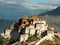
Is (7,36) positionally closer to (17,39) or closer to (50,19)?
(17,39)

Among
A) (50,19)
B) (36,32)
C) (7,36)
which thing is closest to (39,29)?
(36,32)

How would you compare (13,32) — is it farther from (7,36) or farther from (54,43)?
(54,43)

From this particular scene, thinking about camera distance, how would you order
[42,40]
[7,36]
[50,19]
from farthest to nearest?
1. [50,19]
2. [7,36]
3. [42,40]

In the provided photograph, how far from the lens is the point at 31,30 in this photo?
97562 millimetres

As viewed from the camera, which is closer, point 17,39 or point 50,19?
point 17,39

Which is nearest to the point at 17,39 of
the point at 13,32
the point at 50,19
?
the point at 13,32

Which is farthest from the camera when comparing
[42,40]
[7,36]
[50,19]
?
[50,19]

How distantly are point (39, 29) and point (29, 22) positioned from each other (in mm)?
3781

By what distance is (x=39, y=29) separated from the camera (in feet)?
323

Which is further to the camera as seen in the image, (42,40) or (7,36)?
(7,36)

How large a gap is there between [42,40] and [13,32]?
898 cm

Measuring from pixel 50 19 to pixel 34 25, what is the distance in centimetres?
9167

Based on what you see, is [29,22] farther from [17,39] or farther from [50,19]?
[50,19]

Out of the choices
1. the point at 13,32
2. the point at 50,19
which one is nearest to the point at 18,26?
the point at 13,32
